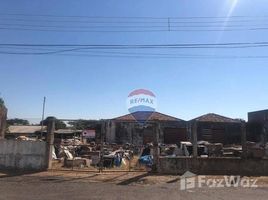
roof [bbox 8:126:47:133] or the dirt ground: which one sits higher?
roof [bbox 8:126:47:133]

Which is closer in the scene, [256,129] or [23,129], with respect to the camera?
[256,129]

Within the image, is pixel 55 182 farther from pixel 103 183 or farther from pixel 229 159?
pixel 229 159

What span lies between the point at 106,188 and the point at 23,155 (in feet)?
22.8

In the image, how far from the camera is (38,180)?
15672mm

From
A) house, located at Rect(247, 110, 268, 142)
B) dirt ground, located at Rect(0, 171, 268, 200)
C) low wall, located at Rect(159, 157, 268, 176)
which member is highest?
house, located at Rect(247, 110, 268, 142)

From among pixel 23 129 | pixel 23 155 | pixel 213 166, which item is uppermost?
pixel 23 129

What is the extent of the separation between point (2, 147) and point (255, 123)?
32482 millimetres

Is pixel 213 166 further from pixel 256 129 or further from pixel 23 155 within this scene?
pixel 256 129

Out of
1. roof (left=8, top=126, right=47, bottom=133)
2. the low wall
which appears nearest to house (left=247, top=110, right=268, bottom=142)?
the low wall

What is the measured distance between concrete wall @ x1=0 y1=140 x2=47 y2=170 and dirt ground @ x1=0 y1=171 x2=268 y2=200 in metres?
1.23

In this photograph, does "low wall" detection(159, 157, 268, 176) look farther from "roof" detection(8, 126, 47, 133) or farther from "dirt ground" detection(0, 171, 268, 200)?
"roof" detection(8, 126, 47, 133)

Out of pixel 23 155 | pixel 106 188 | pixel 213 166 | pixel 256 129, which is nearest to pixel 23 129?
pixel 256 129

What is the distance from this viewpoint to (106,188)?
544 inches

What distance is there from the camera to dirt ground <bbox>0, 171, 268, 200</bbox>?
12.1m
